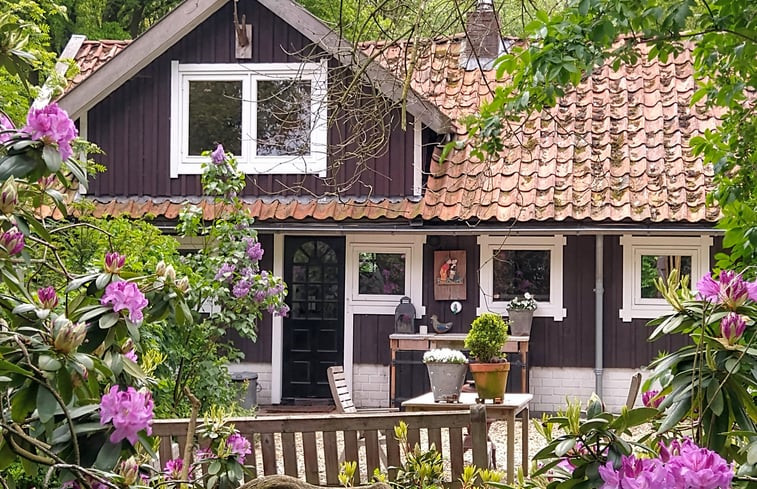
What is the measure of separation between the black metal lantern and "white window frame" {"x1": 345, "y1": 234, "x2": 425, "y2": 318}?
247 millimetres

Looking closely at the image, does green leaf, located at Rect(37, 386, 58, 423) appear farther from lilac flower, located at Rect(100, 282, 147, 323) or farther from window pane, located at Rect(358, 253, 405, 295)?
window pane, located at Rect(358, 253, 405, 295)

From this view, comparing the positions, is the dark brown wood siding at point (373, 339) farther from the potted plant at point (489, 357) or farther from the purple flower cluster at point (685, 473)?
the purple flower cluster at point (685, 473)

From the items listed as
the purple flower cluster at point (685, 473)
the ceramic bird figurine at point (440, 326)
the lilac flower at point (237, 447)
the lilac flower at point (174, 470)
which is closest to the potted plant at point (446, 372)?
→ the ceramic bird figurine at point (440, 326)

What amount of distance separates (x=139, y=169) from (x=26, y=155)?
11813mm

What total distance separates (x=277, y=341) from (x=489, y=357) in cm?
579

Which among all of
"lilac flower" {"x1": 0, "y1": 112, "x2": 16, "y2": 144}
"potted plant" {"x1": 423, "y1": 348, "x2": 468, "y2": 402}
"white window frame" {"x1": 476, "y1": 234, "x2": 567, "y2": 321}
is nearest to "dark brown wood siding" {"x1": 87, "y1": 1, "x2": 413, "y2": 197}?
"white window frame" {"x1": 476, "y1": 234, "x2": 567, "y2": 321}

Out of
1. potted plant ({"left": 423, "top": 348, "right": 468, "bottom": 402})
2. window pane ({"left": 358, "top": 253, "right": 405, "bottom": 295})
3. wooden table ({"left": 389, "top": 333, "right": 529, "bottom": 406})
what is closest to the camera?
potted plant ({"left": 423, "top": 348, "right": 468, "bottom": 402})

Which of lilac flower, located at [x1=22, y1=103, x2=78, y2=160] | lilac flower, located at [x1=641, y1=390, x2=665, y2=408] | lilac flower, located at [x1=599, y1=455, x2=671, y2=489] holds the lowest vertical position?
lilac flower, located at [x1=599, y1=455, x2=671, y2=489]

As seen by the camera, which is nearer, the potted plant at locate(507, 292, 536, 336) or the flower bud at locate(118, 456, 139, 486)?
the flower bud at locate(118, 456, 139, 486)

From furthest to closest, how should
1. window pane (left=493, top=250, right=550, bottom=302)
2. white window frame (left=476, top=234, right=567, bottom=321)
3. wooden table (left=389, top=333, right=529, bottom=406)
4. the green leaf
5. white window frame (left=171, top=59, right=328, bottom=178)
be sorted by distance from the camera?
white window frame (left=171, top=59, right=328, bottom=178), window pane (left=493, top=250, right=550, bottom=302), white window frame (left=476, top=234, right=567, bottom=321), wooden table (left=389, top=333, right=529, bottom=406), the green leaf

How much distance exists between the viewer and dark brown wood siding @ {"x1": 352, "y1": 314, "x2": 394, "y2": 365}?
1352 centimetres

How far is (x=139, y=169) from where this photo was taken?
1373 cm

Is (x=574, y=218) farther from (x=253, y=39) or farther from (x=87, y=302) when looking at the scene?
(x=87, y=302)

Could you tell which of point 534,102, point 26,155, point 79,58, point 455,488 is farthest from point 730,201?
point 79,58
